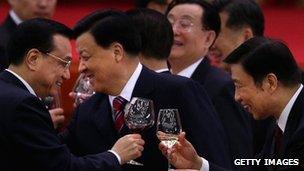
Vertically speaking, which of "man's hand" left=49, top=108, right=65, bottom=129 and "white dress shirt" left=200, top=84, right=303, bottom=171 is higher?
"white dress shirt" left=200, top=84, right=303, bottom=171

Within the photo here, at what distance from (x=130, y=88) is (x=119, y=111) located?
0.12 metres

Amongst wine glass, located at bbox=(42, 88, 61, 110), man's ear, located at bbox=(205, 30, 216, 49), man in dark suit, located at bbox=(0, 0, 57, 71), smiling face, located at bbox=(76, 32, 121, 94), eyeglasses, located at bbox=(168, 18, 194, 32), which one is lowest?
wine glass, located at bbox=(42, 88, 61, 110)

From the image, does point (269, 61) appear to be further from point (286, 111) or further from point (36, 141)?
point (36, 141)

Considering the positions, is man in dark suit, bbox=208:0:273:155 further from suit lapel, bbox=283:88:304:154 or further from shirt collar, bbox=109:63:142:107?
suit lapel, bbox=283:88:304:154

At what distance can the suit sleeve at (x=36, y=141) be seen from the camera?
493cm

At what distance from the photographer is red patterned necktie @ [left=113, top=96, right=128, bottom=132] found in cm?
533

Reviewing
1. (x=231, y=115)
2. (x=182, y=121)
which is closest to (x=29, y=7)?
(x=231, y=115)

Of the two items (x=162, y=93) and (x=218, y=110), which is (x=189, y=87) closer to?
(x=162, y=93)

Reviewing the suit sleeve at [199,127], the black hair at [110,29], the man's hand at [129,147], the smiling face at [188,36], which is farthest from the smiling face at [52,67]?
the smiling face at [188,36]

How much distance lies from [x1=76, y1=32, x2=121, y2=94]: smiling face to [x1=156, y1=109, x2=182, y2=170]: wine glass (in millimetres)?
449

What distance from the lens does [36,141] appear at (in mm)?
4949

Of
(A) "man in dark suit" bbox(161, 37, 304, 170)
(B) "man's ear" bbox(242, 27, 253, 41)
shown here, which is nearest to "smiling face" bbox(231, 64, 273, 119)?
(A) "man in dark suit" bbox(161, 37, 304, 170)

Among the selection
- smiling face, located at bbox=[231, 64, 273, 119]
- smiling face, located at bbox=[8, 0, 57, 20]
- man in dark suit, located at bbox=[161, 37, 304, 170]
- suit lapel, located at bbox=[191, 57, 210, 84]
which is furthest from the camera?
smiling face, located at bbox=[8, 0, 57, 20]

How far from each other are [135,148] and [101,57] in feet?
1.65
